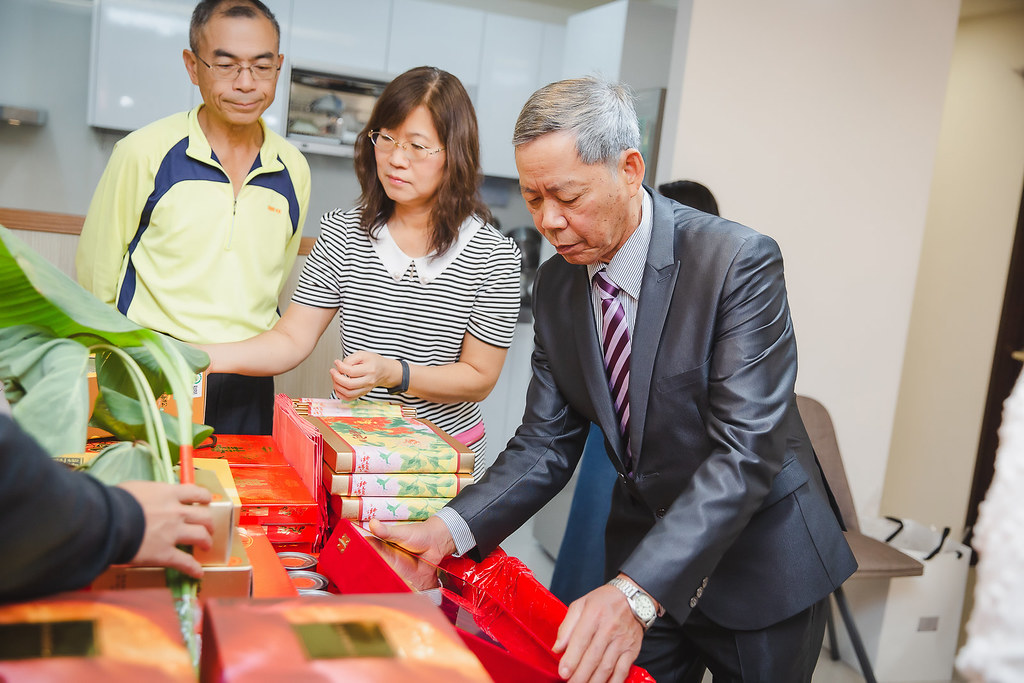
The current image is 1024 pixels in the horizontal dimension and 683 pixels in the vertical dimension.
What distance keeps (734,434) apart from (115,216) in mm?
1542

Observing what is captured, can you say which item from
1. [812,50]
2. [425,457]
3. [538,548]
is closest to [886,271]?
[812,50]

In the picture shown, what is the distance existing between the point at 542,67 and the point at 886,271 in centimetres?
282

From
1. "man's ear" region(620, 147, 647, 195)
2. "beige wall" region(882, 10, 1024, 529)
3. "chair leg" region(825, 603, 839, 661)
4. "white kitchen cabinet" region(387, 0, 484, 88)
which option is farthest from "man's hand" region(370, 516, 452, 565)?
"white kitchen cabinet" region(387, 0, 484, 88)

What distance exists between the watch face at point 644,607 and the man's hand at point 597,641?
0.03m

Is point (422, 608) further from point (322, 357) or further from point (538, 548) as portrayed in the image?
point (538, 548)

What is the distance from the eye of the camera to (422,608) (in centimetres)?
68

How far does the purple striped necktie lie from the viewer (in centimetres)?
145

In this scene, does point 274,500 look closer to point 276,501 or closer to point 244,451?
point 276,501

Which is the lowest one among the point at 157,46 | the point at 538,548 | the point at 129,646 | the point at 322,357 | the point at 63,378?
the point at 538,548

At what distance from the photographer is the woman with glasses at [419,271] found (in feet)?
5.83

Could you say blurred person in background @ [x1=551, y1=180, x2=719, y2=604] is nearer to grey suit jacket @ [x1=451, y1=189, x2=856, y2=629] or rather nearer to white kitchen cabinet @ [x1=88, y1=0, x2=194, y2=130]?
grey suit jacket @ [x1=451, y1=189, x2=856, y2=629]

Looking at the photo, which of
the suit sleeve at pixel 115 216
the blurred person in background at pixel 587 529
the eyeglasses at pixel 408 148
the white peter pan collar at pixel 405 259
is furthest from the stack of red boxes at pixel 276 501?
the blurred person in background at pixel 587 529

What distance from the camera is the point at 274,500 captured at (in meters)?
1.20

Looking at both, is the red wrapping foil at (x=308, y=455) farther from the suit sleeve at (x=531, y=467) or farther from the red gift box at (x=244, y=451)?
the suit sleeve at (x=531, y=467)
